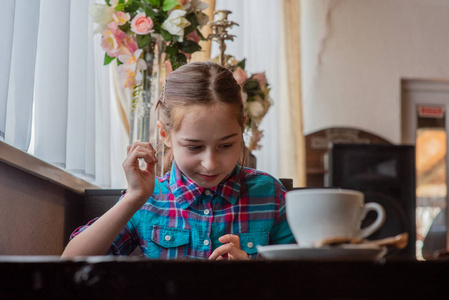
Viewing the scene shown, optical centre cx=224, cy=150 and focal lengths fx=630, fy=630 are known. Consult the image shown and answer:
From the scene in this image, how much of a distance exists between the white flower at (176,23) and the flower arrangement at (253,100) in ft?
1.07

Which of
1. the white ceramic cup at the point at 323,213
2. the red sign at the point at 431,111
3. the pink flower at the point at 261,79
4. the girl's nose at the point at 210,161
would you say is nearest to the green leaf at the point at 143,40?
the pink flower at the point at 261,79

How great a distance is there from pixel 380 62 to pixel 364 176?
1491 millimetres

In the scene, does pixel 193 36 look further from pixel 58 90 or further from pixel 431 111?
pixel 431 111

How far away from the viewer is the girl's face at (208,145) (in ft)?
3.51

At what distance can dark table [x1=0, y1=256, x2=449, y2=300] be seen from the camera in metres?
0.35

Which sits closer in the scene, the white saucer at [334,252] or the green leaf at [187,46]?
the white saucer at [334,252]

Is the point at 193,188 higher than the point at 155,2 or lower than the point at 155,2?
lower

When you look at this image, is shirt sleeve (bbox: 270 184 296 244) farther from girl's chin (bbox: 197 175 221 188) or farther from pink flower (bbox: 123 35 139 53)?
pink flower (bbox: 123 35 139 53)

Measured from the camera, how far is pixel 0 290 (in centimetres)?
35

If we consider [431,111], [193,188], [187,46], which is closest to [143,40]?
[187,46]

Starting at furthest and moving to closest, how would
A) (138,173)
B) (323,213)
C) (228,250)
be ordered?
(138,173) → (228,250) → (323,213)

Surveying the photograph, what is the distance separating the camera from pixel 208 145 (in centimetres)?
107

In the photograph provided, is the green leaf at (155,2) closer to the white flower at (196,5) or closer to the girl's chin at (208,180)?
the white flower at (196,5)

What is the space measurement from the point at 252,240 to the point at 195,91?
0.30 metres
